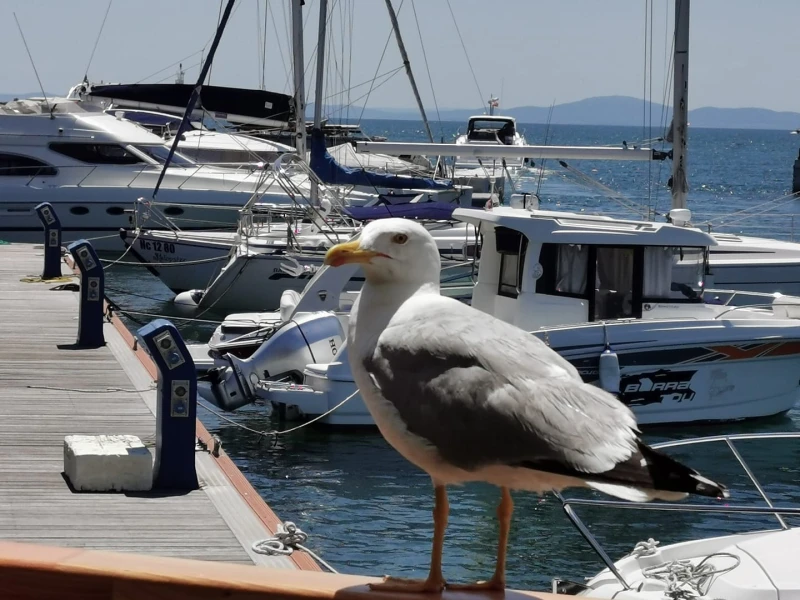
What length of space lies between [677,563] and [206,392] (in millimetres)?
8586

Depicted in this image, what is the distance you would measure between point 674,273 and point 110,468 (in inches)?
344

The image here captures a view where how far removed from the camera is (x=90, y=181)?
29.6 meters

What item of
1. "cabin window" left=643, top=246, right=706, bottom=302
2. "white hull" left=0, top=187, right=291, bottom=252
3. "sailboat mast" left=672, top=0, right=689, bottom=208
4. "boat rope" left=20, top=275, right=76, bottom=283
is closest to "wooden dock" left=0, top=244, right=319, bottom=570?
"boat rope" left=20, top=275, right=76, bottom=283

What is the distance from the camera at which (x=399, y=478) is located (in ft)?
41.2

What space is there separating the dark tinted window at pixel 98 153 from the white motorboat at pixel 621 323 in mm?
17022

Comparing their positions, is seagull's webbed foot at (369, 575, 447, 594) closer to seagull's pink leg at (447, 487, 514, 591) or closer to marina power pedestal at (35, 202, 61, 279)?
seagull's pink leg at (447, 487, 514, 591)

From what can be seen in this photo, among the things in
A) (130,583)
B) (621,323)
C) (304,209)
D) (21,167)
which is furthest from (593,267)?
(21,167)

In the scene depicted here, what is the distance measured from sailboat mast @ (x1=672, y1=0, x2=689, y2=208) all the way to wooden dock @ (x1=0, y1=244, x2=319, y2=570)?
8380mm

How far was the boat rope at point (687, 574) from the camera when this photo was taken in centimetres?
595

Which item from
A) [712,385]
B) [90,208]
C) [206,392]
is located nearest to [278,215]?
[90,208]

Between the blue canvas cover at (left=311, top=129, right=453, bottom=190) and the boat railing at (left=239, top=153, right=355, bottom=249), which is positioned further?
the blue canvas cover at (left=311, top=129, right=453, bottom=190)

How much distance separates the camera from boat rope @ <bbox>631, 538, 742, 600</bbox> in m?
5.95

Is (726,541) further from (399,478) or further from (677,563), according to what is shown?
(399,478)

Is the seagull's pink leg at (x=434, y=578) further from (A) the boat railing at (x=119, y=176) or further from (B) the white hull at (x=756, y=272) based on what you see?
(A) the boat railing at (x=119, y=176)
